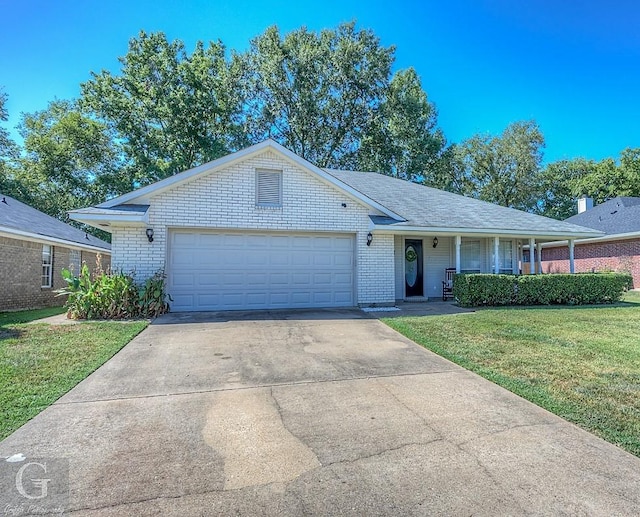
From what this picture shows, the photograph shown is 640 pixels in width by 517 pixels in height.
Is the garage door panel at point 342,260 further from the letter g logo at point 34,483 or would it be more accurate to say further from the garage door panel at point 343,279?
the letter g logo at point 34,483

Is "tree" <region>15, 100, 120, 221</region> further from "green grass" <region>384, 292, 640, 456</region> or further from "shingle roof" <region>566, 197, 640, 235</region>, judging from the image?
"shingle roof" <region>566, 197, 640, 235</region>

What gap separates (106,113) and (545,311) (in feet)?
87.4

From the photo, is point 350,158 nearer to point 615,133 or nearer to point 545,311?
point 545,311

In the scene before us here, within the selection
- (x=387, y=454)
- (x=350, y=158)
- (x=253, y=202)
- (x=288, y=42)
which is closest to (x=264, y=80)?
(x=288, y=42)

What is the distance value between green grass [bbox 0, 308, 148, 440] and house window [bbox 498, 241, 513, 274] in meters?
12.5

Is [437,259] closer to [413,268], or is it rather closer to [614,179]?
[413,268]

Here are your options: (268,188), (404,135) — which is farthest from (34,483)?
(404,135)

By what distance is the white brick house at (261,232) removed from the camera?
960 centimetres

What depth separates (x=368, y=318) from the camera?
9156 mm

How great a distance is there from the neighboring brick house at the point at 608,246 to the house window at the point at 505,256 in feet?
25.9

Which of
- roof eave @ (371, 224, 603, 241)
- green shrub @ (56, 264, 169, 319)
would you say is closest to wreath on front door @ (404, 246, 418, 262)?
roof eave @ (371, 224, 603, 241)

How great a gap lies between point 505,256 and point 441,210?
3.44 m

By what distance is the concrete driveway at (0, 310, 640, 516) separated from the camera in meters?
2.41

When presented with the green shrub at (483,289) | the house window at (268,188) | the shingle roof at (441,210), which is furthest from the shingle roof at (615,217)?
the house window at (268,188)
